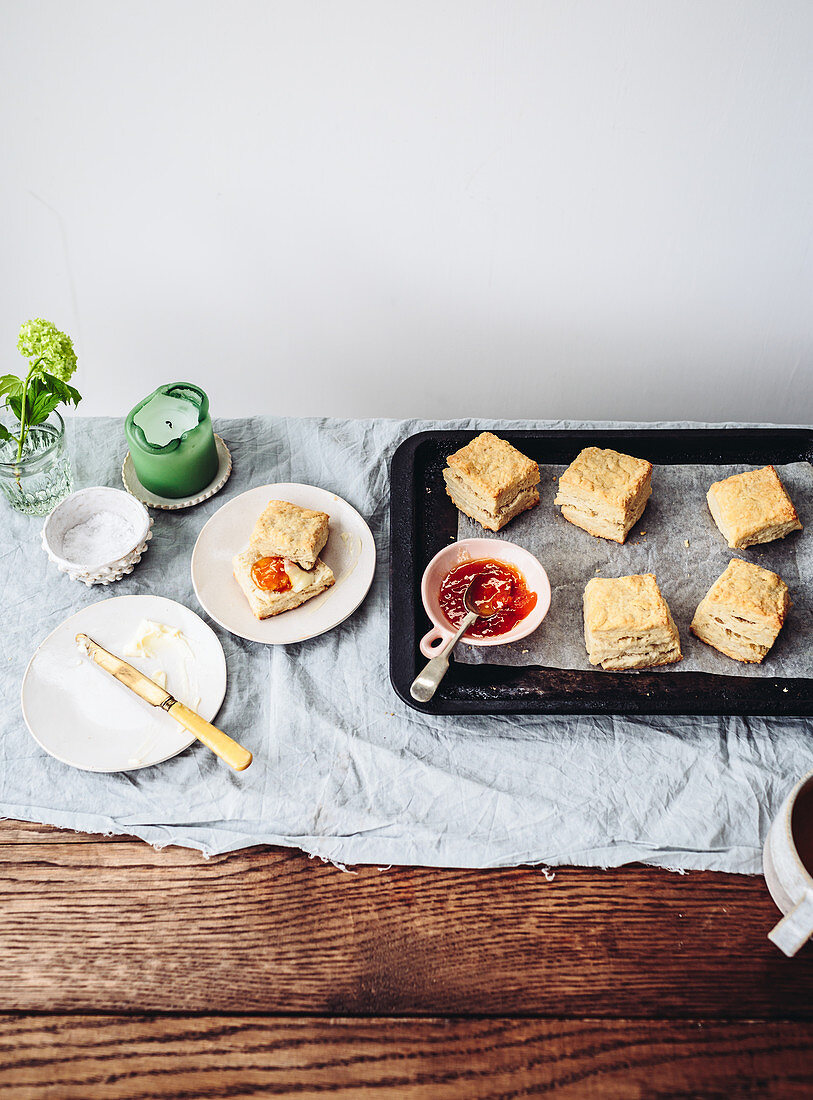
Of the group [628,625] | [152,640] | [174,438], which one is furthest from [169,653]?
[628,625]

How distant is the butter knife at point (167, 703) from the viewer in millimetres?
1456

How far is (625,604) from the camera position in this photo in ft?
5.11

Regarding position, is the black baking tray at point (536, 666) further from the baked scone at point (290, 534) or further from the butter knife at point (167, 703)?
the butter knife at point (167, 703)

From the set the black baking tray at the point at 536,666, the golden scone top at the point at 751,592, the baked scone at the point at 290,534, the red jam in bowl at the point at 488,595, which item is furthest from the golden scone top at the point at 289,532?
the golden scone top at the point at 751,592

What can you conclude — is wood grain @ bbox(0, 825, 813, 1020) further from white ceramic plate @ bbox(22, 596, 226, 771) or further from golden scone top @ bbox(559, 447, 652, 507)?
golden scone top @ bbox(559, 447, 652, 507)

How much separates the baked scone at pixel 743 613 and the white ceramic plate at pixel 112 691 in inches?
39.2

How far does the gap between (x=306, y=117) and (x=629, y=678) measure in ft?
4.63

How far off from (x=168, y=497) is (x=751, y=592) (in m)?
1.30

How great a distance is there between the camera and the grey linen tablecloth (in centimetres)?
143

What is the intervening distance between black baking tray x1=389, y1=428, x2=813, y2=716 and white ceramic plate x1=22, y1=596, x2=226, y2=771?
40 cm

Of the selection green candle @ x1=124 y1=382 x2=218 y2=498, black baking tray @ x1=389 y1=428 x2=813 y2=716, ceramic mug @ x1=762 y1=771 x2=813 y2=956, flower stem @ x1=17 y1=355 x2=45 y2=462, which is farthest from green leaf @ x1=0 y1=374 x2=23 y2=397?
ceramic mug @ x1=762 y1=771 x2=813 y2=956

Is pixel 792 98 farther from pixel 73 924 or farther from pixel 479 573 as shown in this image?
pixel 73 924

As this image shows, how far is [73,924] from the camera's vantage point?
1358 mm

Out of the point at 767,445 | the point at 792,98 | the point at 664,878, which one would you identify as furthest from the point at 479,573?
the point at 792,98
